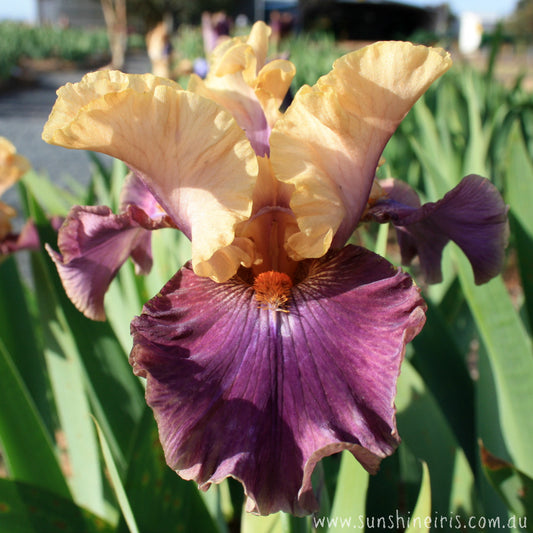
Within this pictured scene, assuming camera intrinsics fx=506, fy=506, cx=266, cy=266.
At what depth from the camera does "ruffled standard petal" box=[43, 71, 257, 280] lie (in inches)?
24.5

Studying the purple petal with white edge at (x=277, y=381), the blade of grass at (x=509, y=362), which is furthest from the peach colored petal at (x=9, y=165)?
the blade of grass at (x=509, y=362)

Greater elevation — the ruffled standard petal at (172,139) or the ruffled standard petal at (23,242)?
the ruffled standard petal at (172,139)

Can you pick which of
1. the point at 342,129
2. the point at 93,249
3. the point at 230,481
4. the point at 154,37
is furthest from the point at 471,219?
the point at 154,37

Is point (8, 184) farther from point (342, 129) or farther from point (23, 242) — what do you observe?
point (342, 129)

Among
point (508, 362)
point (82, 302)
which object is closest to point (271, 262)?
point (82, 302)

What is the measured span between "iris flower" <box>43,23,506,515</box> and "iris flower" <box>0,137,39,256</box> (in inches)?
33.7

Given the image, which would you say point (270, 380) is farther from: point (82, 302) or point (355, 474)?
point (82, 302)

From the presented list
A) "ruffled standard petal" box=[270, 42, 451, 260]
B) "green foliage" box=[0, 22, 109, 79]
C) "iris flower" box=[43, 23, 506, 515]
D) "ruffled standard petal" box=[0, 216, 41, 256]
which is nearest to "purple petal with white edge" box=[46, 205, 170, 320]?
"iris flower" box=[43, 23, 506, 515]

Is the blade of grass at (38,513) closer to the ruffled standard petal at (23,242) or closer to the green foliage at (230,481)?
the green foliage at (230,481)

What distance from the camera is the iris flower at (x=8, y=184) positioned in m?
1.41

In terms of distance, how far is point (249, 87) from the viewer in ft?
2.78

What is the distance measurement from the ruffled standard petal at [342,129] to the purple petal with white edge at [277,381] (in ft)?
0.35

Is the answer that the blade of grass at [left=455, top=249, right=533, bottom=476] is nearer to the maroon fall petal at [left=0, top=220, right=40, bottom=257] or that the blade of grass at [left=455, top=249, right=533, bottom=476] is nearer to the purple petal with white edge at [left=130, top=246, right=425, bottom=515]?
the purple petal with white edge at [left=130, top=246, right=425, bottom=515]

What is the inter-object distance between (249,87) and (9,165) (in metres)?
0.99
